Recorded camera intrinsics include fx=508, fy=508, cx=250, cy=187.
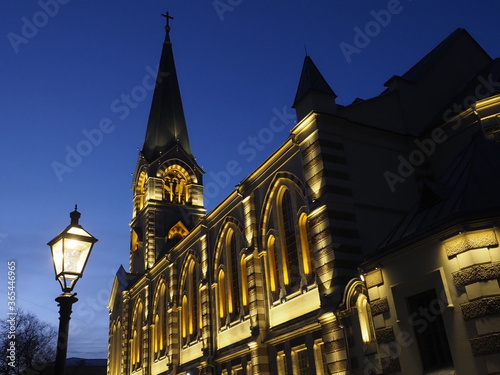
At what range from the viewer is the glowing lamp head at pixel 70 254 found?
28.4ft

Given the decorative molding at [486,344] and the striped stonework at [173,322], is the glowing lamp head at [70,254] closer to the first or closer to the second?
the decorative molding at [486,344]

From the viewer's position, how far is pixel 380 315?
15.4 m

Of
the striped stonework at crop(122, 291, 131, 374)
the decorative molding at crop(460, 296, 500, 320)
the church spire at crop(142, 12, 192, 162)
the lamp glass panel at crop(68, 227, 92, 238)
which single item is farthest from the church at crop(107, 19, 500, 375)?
the church spire at crop(142, 12, 192, 162)

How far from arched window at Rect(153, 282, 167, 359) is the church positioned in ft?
0.59

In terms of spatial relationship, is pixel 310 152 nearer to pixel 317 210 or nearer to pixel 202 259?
pixel 317 210

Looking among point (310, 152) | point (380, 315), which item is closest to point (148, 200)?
point (310, 152)

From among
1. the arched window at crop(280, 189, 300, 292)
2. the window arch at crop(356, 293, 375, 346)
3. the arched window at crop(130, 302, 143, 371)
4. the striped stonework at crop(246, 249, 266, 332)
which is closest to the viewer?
the window arch at crop(356, 293, 375, 346)

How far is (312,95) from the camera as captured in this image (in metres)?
21.7

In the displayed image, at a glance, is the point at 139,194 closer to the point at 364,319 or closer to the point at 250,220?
the point at 250,220

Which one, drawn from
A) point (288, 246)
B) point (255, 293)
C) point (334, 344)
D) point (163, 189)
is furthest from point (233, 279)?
point (163, 189)

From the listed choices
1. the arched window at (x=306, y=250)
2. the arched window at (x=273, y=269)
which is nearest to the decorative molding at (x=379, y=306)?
the arched window at (x=306, y=250)

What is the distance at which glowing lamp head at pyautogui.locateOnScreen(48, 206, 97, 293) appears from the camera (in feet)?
28.4

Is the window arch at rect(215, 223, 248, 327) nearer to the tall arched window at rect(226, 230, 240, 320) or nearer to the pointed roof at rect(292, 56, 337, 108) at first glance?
the tall arched window at rect(226, 230, 240, 320)

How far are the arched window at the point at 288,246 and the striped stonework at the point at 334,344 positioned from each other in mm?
3516
